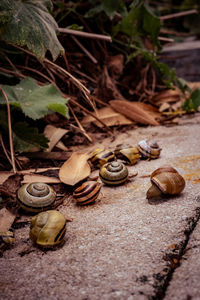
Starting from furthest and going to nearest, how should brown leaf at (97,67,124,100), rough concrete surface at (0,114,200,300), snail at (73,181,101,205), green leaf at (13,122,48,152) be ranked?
brown leaf at (97,67,124,100), green leaf at (13,122,48,152), snail at (73,181,101,205), rough concrete surface at (0,114,200,300)

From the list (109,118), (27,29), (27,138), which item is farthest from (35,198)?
(109,118)

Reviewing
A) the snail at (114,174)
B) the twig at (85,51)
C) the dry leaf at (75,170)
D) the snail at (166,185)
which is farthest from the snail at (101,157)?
the twig at (85,51)

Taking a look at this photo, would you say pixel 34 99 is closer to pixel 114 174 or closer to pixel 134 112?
pixel 114 174

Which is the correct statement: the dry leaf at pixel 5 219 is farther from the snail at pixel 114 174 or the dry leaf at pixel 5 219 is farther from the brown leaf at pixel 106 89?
the brown leaf at pixel 106 89

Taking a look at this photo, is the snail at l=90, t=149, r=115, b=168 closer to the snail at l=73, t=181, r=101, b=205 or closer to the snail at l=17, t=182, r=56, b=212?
the snail at l=73, t=181, r=101, b=205

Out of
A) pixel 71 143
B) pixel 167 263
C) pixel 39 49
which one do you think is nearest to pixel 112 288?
pixel 167 263

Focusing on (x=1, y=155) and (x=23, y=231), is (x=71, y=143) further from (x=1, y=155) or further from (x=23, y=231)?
(x=23, y=231)

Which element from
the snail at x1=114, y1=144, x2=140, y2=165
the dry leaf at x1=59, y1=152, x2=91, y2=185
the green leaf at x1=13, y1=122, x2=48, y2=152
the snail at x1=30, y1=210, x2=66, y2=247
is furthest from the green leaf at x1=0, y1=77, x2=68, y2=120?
the snail at x1=30, y1=210, x2=66, y2=247
